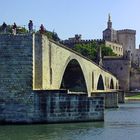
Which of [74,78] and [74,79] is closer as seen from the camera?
[74,78]

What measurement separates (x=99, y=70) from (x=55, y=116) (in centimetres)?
4156

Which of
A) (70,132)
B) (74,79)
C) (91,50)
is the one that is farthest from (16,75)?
(91,50)

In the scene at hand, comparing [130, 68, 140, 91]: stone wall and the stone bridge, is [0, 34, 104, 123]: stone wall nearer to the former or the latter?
the stone bridge

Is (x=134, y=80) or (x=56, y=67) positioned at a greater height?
(x=56, y=67)

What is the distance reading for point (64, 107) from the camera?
3906 cm

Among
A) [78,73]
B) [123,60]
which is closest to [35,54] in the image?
[78,73]

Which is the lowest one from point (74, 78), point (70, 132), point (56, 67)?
point (70, 132)

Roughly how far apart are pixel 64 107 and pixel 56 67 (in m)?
7.79

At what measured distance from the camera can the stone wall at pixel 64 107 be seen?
38375mm

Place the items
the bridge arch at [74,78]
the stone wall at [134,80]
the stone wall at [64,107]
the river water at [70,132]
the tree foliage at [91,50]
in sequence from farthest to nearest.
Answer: the stone wall at [134,80]
the tree foliage at [91,50]
the bridge arch at [74,78]
the stone wall at [64,107]
the river water at [70,132]

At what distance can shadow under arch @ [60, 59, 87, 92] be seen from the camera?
60656 mm

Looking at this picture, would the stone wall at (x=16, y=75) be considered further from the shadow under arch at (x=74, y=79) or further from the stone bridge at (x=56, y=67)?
the shadow under arch at (x=74, y=79)

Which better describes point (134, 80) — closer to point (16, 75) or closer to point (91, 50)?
point (91, 50)

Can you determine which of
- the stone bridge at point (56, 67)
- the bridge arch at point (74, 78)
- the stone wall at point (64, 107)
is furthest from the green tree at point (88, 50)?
the stone wall at point (64, 107)
